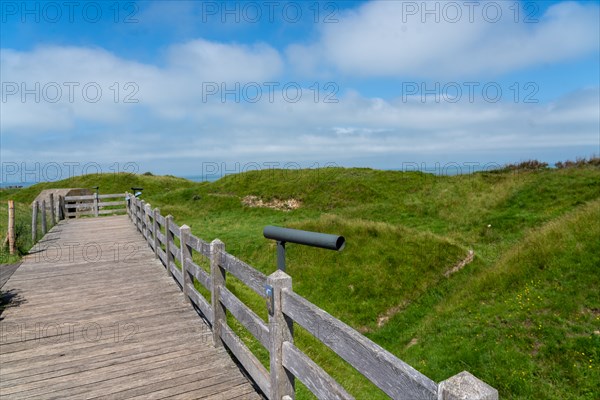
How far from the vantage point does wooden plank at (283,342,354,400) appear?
10.5ft

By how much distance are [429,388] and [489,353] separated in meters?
8.84

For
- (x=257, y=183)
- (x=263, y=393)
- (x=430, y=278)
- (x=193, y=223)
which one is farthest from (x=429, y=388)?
(x=257, y=183)

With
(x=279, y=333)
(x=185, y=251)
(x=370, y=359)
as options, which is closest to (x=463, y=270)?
(x=185, y=251)

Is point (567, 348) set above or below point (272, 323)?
below

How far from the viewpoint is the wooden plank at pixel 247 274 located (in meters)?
4.68

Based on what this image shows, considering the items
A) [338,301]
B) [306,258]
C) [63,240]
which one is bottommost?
[338,301]

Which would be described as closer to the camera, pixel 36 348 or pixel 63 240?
pixel 36 348

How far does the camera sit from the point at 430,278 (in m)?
16.8

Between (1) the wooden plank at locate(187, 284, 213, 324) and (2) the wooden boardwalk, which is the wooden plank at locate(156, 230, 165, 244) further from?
(1) the wooden plank at locate(187, 284, 213, 324)

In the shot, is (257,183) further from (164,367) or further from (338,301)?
(164,367)

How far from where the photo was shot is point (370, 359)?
2.71 m

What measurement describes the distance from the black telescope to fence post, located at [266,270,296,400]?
0.70 feet

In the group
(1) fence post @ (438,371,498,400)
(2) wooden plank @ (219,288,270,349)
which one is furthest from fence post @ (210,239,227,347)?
(1) fence post @ (438,371,498,400)

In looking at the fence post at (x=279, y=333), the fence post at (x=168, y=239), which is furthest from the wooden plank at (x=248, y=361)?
the fence post at (x=168, y=239)
